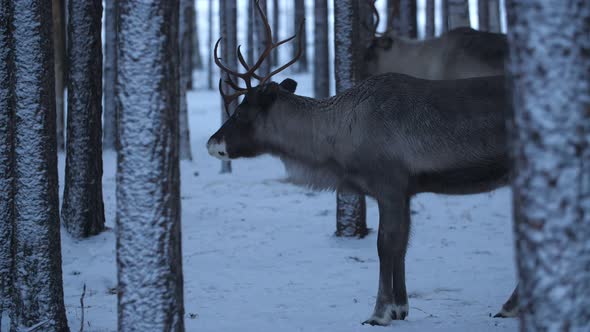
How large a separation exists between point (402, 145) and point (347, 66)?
2466 mm

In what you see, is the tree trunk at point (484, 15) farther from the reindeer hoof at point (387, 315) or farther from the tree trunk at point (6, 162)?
the tree trunk at point (6, 162)

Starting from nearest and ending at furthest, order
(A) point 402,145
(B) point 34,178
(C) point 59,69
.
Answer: (B) point 34,178 < (A) point 402,145 < (C) point 59,69

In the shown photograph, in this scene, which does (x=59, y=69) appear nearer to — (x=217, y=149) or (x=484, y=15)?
(x=217, y=149)

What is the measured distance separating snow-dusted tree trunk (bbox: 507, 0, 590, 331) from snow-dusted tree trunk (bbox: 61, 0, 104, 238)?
556 cm

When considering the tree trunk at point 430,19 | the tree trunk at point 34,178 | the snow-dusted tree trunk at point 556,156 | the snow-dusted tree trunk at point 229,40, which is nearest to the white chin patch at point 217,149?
the tree trunk at point 34,178

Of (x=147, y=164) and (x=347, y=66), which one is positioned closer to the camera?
(x=147, y=164)

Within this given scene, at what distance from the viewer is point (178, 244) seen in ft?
10.9

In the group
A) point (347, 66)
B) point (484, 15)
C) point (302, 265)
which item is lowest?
point (302, 265)

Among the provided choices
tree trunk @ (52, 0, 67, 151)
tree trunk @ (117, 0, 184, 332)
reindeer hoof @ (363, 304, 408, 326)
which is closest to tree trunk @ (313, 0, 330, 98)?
tree trunk @ (52, 0, 67, 151)

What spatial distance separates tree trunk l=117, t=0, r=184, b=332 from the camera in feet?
10.3

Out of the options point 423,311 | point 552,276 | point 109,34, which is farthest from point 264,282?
point 109,34

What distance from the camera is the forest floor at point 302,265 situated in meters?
5.08

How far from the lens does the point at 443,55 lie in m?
9.41

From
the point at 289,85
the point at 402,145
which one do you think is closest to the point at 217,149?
the point at 289,85
